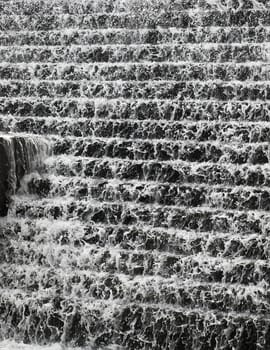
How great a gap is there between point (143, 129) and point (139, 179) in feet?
1.71

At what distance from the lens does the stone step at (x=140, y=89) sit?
537 cm

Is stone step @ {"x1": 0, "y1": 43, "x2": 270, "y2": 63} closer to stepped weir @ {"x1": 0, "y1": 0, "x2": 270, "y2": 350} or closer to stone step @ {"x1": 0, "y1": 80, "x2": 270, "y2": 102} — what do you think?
stepped weir @ {"x1": 0, "y1": 0, "x2": 270, "y2": 350}

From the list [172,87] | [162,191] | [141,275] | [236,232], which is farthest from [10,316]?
[172,87]

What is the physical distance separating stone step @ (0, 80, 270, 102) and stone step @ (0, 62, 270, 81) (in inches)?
2.7

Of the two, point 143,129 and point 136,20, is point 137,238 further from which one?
point 136,20

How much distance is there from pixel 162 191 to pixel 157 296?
91cm

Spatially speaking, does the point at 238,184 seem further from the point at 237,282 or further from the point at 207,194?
the point at 237,282

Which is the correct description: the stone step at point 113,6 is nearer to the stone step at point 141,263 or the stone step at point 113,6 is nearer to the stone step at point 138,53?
the stone step at point 138,53

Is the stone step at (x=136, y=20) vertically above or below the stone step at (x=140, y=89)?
above

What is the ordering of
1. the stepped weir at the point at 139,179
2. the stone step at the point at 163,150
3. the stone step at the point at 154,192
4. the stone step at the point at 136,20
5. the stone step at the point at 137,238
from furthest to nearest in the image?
1. the stone step at the point at 136,20
2. the stone step at the point at 163,150
3. the stone step at the point at 154,192
4. the stone step at the point at 137,238
5. the stepped weir at the point at 139,179

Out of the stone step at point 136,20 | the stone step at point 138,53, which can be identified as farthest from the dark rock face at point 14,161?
the stone step at point 136,20

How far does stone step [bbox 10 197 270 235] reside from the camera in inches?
183

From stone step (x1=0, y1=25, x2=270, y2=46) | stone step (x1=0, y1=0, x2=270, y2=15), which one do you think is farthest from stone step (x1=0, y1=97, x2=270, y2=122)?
stone step (x1=0, y1=0, x2=270, y2=15)

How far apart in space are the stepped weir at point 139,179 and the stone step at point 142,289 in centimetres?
1
